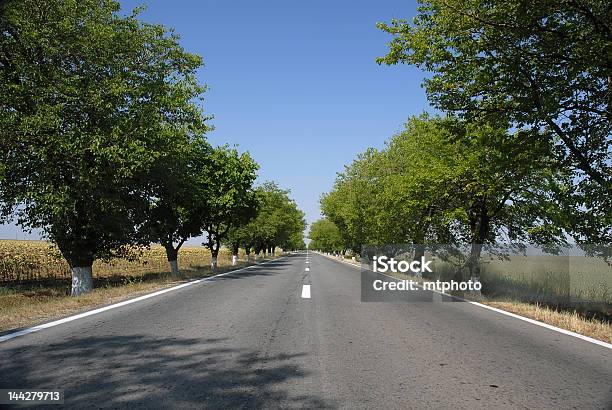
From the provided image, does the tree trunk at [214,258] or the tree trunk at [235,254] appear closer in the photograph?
the tree trunk at [214,258]

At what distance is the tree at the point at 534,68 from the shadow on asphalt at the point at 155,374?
7674 mm

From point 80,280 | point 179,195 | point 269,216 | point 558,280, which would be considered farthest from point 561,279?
point 269,216

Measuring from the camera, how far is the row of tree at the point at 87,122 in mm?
13812

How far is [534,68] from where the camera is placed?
34.2 feet

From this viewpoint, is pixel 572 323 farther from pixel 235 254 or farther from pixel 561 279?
pixel 235 254

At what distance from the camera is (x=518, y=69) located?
10.1 meters

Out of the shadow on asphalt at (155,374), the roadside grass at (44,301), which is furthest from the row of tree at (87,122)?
the shadow on asphalt at (155,374)

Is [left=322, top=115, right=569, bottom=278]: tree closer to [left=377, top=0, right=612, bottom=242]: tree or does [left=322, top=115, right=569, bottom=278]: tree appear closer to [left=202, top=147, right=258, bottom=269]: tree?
[left=377, top=0, right=612, bottom=242]: tree

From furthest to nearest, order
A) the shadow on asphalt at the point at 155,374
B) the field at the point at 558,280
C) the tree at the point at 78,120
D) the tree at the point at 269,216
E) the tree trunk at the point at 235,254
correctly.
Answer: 1. the tree at the point at 269,216
2. the tree trunk at the point at 235,254
3. the field at the point at 558,280
4. the tree at the point at 78,120
5. the shadow on asphalt at the point at 155,374

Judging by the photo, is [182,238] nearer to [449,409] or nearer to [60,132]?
[60,132]

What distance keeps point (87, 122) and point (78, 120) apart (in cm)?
28

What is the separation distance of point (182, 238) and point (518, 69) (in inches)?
868

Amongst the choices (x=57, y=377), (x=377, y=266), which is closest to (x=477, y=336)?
(x=57, y=377)

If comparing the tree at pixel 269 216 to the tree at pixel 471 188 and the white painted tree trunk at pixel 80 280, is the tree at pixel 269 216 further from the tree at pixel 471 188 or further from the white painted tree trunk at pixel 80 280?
the white painted tree trunk at pixel 80 280
